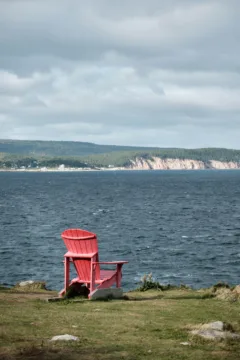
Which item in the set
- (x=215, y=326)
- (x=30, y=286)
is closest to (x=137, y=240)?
(x=30, y=286)

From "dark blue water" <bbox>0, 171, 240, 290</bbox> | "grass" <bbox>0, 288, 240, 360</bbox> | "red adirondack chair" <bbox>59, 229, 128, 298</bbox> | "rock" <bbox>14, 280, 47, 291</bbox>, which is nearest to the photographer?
"grass" <bbox>0, 288, 240, 360</bbox>

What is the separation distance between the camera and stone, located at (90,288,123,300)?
42.6ft

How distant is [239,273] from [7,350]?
2392 cm

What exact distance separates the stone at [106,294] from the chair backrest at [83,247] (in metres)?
0.49

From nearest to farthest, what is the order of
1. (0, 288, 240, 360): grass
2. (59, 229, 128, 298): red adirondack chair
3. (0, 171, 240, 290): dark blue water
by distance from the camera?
1. (0, 288, 240, 360): grass
2. (59, 229, 128, 298): red adirondack chair
3. (0, 171, 240, 290): dark blue water

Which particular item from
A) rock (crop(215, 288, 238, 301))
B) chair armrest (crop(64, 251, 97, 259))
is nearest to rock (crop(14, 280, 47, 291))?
chair armrest (crop(64, 251, 97, 259))

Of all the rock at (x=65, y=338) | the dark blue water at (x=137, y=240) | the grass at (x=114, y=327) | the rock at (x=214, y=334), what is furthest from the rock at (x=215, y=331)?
the dark blue water at (x=137, y=240)

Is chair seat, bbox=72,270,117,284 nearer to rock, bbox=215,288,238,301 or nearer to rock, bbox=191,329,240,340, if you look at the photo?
rock, bbox=215,288,238,301

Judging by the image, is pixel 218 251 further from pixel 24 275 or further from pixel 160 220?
pixel 160 220

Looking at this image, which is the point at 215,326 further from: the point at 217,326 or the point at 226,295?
the point at 226,295

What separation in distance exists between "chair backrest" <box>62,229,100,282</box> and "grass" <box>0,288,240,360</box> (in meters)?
0.95

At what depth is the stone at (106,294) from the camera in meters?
13.0

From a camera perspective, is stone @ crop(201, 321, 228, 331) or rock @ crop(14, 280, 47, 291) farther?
rock @ crop(14, 280, 47, 291)

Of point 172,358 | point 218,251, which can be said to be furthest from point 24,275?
point 172,358
